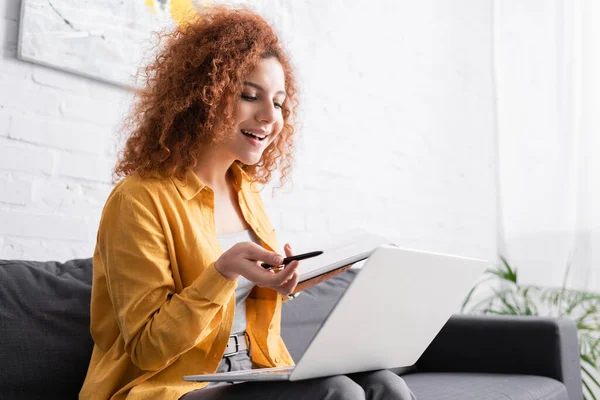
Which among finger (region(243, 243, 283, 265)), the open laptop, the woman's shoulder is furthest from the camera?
the woman's shoulder

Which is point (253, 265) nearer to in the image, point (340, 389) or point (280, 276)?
point (280, 276)

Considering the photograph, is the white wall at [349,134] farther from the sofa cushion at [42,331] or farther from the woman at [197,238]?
the woman at [197,238]

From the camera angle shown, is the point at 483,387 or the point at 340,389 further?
the point at 483,387

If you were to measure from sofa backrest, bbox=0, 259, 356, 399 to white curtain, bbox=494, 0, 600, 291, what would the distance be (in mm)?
2410

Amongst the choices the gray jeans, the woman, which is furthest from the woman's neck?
the gray jeans

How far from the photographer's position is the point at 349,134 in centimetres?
273

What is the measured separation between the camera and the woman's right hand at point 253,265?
3.52ft

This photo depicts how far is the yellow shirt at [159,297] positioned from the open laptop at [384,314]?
0.11m

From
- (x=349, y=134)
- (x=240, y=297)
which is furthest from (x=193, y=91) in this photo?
(x=349, y=134)

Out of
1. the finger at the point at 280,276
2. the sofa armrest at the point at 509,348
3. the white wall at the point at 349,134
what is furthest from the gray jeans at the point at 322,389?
the sofa armrest at the point at 509,348

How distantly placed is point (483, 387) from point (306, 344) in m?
0.48

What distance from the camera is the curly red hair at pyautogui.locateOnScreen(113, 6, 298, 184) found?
1.36 meters

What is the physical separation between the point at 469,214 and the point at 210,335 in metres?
2.38

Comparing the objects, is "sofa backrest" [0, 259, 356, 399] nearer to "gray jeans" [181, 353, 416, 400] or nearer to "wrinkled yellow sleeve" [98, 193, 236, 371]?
"wrinkled yellow sleeve" [98, 193, 236, 371]
